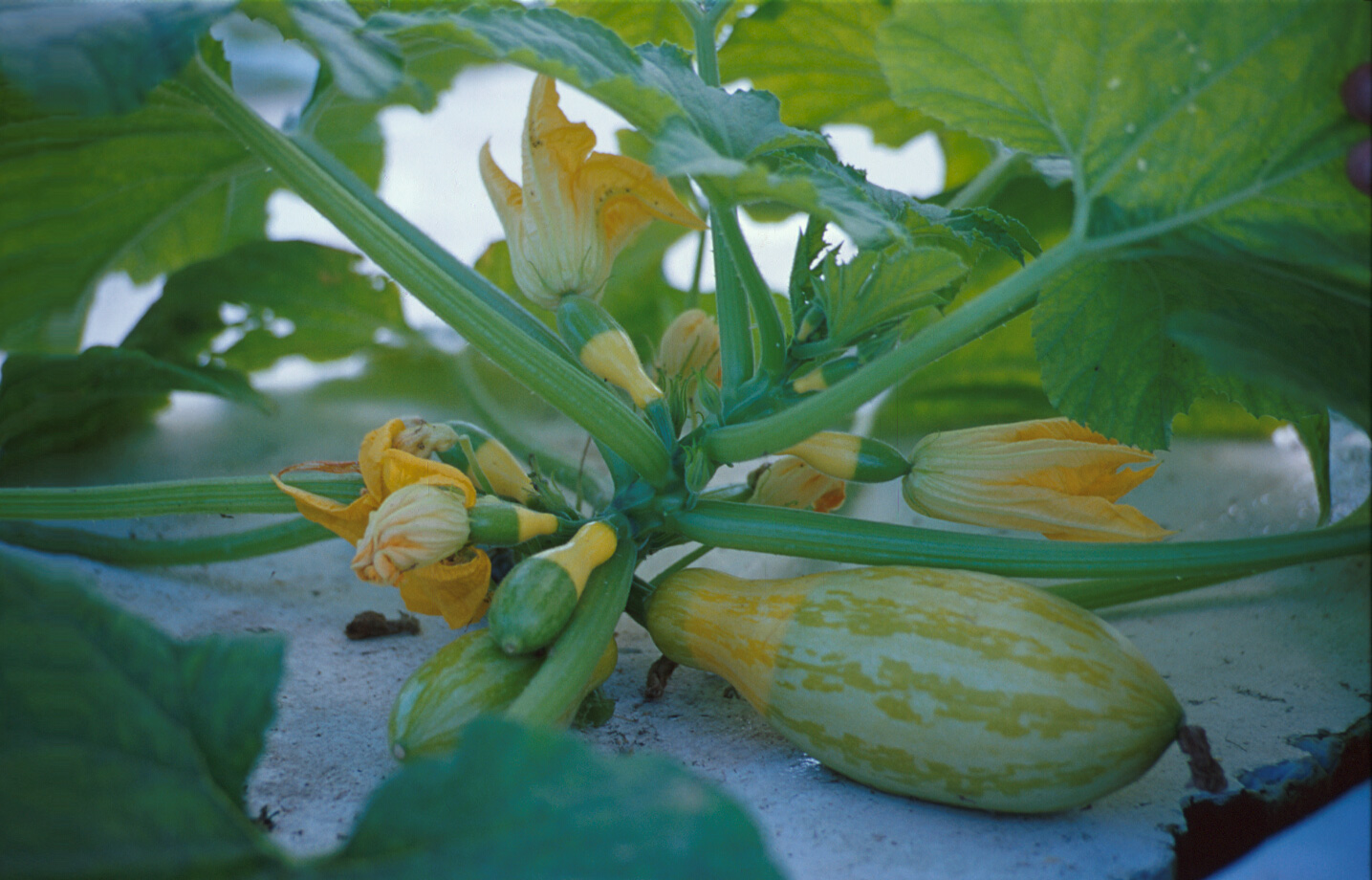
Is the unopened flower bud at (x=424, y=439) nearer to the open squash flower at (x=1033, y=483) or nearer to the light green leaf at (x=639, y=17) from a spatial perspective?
the open squash flower at (x=1033, y=483)

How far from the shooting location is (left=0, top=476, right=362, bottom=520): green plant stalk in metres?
0.80

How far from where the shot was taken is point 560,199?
81cm

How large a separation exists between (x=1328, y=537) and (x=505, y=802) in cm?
62

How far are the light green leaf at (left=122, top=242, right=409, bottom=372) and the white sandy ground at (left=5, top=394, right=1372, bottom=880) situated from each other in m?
0.15

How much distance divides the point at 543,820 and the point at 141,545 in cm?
77

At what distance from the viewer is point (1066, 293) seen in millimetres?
801

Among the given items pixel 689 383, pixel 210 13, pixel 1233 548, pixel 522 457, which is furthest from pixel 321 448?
pixel 1233 548

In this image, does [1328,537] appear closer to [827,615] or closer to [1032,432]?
[1032,432]

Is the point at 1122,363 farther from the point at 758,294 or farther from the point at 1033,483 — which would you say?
the point at 758,294

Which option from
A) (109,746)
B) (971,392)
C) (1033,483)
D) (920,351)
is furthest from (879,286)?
(971,392)

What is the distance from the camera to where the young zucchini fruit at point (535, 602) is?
66 cm

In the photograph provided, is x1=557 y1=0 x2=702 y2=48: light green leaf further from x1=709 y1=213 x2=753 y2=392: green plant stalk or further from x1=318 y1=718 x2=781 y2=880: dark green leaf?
x1=318 y1=718 x2=781 y2=880: dark green leaf

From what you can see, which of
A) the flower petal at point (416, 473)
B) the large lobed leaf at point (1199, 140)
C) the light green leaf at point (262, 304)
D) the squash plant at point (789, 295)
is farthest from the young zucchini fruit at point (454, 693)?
the light green leaf at point (262, 304)

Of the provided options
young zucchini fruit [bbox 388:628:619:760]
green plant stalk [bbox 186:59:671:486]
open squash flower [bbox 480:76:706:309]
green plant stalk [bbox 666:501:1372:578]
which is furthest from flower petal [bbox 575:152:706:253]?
young zucchini fruit [bbox 388:628:619:760]
